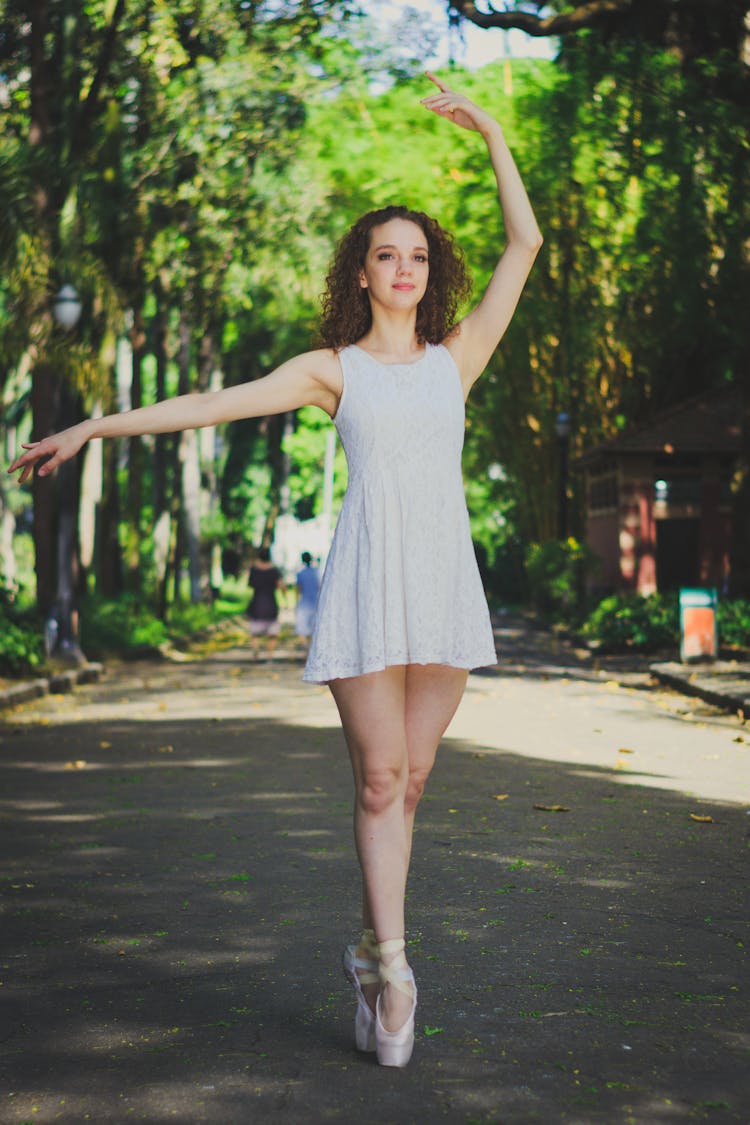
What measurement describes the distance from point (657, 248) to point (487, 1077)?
85.3 feet

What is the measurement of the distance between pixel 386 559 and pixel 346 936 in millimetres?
1964

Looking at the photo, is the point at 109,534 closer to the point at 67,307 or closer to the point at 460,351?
the point at 67,307

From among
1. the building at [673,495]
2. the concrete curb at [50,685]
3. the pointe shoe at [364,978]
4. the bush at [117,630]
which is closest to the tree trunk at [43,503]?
the concrete curb at [50,685]

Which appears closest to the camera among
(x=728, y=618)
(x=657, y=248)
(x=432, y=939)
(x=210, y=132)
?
(x=432, y=939)

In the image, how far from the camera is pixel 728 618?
73.0 ft

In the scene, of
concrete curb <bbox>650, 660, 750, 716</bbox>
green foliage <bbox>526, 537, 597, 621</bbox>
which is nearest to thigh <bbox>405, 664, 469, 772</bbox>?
concrete curb <bbox>650, 660, 750, 716</bbox>

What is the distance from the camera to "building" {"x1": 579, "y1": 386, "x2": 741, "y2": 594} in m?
33.4

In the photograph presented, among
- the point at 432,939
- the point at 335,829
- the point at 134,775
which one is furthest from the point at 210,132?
the point at 432,939

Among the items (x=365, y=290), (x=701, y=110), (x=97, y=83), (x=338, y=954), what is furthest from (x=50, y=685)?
(x=365, y=290)

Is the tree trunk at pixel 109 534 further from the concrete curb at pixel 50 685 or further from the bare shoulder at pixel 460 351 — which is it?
the bare shoulder at pixel 460 351

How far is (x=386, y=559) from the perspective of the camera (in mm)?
4359

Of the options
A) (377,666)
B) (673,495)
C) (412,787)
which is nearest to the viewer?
(377,666)

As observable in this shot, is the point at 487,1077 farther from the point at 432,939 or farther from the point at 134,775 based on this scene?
the point at 134,775

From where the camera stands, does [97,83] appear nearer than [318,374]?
No
